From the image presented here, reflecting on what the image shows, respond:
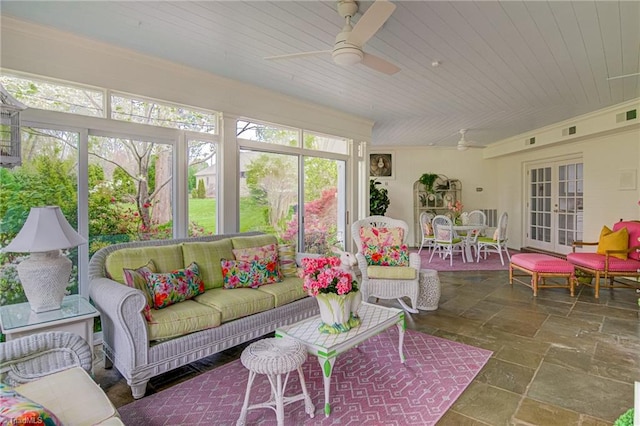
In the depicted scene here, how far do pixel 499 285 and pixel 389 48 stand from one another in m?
3.75

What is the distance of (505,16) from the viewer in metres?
2.64

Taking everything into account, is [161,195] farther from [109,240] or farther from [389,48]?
[389,48]

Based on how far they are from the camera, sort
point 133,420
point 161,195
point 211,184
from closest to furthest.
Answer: point 133,420 → point 161,195 → point 211,184

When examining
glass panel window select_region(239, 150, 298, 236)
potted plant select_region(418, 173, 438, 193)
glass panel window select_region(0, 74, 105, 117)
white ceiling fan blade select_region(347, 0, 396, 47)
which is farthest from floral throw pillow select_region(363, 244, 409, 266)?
potted plant select_region(418, 173, 438, 193)

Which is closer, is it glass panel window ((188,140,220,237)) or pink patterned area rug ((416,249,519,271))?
glass panel window ((188,140,220,237))

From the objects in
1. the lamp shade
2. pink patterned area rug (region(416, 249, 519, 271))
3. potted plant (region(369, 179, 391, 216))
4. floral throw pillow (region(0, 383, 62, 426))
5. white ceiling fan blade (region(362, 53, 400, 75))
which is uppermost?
white ceiling fan blade (region(362, 53, 400, 75))

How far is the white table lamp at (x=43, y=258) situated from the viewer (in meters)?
2.16

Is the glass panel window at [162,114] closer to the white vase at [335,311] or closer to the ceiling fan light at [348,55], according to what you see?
the ceiling fan light at [348,55]

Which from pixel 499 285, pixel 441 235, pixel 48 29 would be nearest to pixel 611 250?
pixel 499 285

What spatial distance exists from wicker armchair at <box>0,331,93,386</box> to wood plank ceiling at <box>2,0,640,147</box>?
89.6 inches

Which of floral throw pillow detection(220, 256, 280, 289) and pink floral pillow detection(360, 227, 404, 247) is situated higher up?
pink floral pillow detection(360, 227, 404, 247)

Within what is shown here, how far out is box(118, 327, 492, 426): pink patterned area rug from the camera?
2018 millimetres

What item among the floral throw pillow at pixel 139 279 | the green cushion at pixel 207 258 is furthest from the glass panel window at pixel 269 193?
the floral throw pillow at pixel 139 279

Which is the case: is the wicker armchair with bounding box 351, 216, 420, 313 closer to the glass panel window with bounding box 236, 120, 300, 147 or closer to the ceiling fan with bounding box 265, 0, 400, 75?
the glass panel window with bounding box 236, 120, 300, 147
